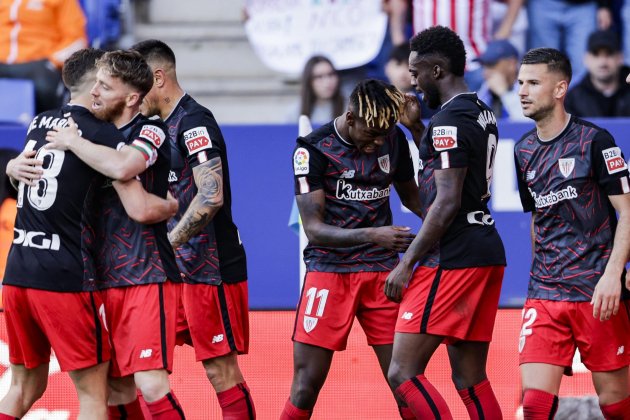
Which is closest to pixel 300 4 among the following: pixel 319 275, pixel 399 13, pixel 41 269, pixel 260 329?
pixel 399 13

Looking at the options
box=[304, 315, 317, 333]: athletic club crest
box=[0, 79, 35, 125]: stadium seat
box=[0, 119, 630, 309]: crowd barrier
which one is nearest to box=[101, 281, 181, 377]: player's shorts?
box=[304, 315, 317, 333]: athletic club crest

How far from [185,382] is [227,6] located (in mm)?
6535

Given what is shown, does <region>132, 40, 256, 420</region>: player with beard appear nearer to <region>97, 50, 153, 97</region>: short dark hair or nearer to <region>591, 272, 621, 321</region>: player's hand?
<region>97, 50, 153, 97</region>: short dark hair

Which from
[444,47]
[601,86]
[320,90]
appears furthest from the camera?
[601,86]

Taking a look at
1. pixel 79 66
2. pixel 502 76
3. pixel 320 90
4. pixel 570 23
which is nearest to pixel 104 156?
pixel 79 66

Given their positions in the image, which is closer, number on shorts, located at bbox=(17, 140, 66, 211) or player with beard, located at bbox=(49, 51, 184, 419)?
number on shorts, located at bbox=(17, 140, 66, 211)

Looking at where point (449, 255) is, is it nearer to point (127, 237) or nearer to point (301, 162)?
point (301, 162)

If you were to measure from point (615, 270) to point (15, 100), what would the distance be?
23.0 ft

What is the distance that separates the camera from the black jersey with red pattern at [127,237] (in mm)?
5953

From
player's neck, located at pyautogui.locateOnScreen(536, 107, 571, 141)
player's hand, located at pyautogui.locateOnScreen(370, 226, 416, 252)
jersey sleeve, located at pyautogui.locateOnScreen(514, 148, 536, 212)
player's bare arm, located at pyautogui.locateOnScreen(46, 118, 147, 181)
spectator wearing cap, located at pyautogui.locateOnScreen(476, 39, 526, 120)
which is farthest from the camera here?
spectator wearing cap, located at pyautogui.locateOnScreen(476, 39, 526, 120)

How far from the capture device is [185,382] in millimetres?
7461

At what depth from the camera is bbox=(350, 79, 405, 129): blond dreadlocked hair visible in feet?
20.6

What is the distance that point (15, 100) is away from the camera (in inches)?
445

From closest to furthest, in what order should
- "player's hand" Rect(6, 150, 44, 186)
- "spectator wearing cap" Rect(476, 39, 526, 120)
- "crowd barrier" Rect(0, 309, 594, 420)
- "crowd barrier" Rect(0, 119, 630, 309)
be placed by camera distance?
"player's hand" Rect(6, 150, 44, 186) < "crowd barrier" Rect(0, 309, 594, 420) < "crowd barrier" Rect(0, 119, 630, 309) < "spectator wearing cap" Rect(476, 39, 526, 120)
